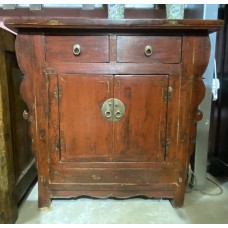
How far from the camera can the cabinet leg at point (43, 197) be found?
1127mm

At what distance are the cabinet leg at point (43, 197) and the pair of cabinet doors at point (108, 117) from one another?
155 millimetres

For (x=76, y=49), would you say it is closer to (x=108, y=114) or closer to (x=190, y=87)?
(x=108, y=114)

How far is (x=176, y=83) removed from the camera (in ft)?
3.44

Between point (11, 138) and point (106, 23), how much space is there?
26.6 inches

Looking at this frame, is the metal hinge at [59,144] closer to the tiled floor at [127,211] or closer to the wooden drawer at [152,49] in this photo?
the tiled floor at [127,211]

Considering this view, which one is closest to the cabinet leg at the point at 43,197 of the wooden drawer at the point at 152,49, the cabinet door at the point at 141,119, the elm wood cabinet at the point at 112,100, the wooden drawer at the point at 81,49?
the elm wood cabinet at the point at 112,100

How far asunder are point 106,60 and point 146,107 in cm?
28

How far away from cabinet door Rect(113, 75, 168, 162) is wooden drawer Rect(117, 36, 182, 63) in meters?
0.08

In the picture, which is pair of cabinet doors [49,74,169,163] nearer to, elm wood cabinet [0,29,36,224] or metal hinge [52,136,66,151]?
metal hinge [52,136,66,151]

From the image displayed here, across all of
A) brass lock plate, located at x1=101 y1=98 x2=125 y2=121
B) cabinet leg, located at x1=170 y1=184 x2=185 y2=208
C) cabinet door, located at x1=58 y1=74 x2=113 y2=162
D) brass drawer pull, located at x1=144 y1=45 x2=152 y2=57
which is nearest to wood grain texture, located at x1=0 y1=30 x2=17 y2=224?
cabinet door, located at x1=58 y1=74 x2=113 y2=162

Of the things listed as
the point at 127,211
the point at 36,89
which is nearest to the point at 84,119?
the point at 36,89

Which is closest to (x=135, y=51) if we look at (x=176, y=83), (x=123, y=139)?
(x=176, y=83)
